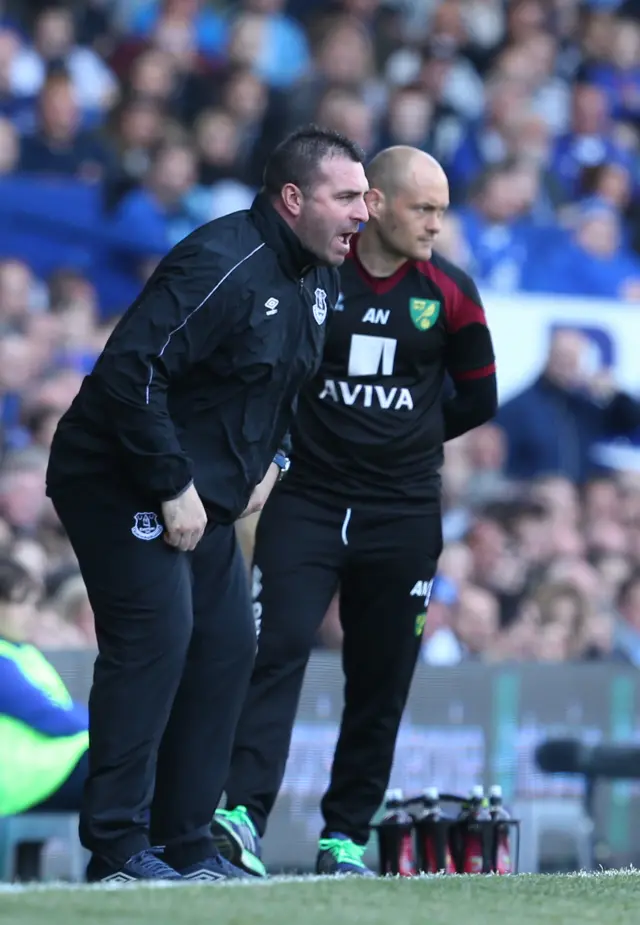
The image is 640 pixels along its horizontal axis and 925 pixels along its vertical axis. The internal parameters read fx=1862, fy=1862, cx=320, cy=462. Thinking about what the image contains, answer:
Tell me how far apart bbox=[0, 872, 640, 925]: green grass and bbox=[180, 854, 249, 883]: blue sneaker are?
47cm

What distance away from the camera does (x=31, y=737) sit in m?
5.95

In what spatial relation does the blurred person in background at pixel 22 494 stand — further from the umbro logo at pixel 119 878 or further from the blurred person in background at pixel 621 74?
the blurred person in background at pixel 621 74

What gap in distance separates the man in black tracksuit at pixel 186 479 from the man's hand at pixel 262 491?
0.51 ft

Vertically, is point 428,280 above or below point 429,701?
above

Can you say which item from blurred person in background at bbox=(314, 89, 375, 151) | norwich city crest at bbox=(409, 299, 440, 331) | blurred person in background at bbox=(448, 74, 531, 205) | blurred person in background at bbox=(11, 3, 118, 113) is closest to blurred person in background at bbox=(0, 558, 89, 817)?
norwich city crest at bbox=(409, 299, 440, 331)

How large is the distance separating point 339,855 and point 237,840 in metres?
0.45

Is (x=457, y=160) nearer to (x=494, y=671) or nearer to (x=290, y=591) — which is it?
(x=494, y=671)

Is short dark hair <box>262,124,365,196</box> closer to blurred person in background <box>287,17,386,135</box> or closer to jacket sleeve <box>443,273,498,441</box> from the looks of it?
jacket sleeve <box>443,273,498,441</box>

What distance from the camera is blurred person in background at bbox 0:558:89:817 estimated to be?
5.93m

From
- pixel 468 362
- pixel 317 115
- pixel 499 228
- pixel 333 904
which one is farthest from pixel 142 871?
pixel 317 115

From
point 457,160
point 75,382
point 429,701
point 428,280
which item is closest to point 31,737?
point 428,280

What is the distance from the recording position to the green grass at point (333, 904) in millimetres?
3566

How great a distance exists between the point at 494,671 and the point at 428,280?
2.78 m

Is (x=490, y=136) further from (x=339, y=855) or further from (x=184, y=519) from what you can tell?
(x=184, y=519)
